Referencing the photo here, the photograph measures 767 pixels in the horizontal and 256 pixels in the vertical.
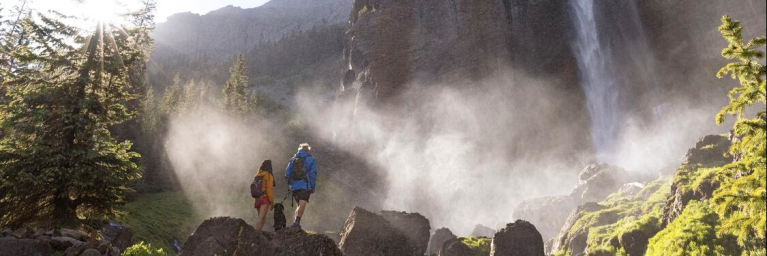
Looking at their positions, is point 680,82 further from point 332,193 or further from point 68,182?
point 68,182

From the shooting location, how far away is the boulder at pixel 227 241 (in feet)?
29.2

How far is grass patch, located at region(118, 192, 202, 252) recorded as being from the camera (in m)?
22.8

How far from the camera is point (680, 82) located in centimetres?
4016

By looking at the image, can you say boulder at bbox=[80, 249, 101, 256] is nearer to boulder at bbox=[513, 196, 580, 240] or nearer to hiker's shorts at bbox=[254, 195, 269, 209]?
hiker's shorts at bbox=[254, 195, 269, 209]

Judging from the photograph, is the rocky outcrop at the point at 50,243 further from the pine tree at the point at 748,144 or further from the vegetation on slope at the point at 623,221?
the vegetation on slope at the point at 623,221

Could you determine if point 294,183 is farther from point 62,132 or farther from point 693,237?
point 693,237

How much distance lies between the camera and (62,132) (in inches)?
438

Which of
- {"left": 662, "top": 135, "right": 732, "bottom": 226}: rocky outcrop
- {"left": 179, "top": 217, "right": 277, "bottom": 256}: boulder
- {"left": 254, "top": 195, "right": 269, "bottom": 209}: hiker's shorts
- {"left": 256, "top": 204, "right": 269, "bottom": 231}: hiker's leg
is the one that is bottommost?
{"left": 179, "top": 217, "right": 277, "bottom": 256}: boulder

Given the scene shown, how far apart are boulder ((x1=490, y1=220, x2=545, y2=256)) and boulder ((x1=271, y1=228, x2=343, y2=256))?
8546mm

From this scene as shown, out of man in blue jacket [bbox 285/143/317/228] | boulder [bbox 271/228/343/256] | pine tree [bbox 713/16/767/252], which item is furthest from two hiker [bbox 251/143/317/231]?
pine tree [bbox 713/16/767/252]

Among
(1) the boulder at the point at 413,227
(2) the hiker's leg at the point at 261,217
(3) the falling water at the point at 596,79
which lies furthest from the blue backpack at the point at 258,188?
(3) the falling water at the point at 596,79

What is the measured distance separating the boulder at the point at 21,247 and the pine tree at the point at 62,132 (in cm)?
164

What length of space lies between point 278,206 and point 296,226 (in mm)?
741

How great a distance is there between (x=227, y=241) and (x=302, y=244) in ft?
5.88
